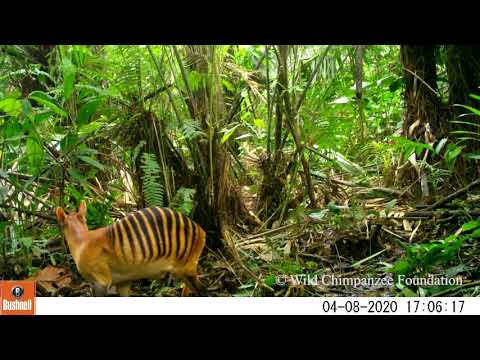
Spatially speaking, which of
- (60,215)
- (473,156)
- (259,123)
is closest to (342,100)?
(259,123)

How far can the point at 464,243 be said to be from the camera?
262cm

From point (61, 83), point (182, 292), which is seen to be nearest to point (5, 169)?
point (61, 83)

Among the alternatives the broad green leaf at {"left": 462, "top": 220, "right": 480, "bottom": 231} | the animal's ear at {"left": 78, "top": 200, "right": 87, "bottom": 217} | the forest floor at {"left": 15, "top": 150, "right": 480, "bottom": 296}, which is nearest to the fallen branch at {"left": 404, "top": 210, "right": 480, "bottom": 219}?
the forest floor at {"left": 15, "top": 150, "right": 480, "bottom": 296}

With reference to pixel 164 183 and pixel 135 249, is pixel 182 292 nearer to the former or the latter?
pixel 135 249

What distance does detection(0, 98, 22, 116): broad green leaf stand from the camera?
2.56 meters

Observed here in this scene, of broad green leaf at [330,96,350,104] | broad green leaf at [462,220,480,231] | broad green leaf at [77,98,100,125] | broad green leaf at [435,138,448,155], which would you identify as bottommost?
broad green leaf at [462,220,480,231]

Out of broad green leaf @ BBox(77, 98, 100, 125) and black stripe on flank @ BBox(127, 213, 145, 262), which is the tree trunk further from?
broad green leaf @ BBox(77, 98, 100, 125)

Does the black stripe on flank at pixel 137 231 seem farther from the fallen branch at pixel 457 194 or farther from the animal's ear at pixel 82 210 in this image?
the fallen branch at pixel 457 194

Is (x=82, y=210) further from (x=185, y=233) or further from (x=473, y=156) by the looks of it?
(x=473, y=156)

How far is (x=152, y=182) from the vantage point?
262 centimetres

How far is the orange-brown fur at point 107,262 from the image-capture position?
254 cm

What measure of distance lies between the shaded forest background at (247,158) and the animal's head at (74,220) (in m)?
0.03

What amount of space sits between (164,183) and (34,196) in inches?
20.1

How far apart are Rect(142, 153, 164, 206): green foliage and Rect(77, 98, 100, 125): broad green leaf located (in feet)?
0.87
